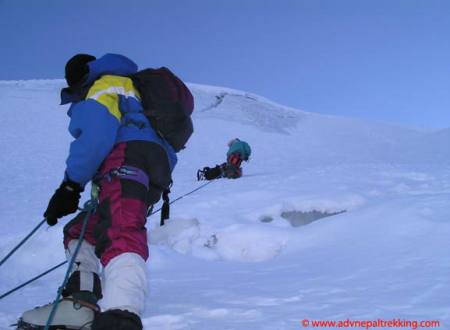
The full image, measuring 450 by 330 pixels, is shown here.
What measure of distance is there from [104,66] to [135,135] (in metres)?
0.51

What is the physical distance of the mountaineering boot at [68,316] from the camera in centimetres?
170

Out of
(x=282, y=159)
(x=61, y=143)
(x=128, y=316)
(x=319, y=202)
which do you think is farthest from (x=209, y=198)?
(x=61, y=143)

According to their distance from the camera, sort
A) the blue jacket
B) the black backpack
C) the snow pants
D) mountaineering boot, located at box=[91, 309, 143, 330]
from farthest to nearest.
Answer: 1. the black backpack
2. the blue jacket
3. the snow pants
4. mountaineering boot, located at box=[91, 309, 143, 330]

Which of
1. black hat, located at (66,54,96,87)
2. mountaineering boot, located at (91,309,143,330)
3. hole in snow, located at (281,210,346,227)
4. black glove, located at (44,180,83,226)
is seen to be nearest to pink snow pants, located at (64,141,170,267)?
black glove, located at (44,180,83,226)

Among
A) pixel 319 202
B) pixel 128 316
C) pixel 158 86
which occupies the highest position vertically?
pixel 319 202

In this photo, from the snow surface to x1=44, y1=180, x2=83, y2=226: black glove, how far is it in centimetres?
70

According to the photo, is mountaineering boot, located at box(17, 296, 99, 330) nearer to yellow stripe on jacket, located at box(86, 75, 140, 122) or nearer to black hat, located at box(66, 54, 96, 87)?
yellow stripe on jacket, located at box(86, 75, 140, 122)

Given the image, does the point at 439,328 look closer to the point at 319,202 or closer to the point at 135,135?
the point at 135,135

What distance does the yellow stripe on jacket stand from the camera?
2010 millimetres

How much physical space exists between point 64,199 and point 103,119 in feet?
1.41

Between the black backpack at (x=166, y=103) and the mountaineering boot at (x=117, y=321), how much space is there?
97 centimetres

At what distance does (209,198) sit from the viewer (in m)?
6.12

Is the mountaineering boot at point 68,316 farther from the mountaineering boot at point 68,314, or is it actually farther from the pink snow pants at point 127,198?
the pink snow pants at point 127,198

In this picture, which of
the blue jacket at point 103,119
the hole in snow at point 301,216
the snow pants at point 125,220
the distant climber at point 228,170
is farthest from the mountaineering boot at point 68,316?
the distant climber at point 228,170
